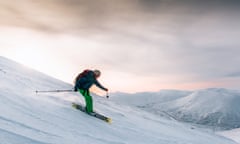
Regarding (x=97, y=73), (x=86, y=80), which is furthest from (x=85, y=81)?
(x=97, y=73)

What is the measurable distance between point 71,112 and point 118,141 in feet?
11.9

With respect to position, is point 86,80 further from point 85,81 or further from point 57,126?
point 57,126

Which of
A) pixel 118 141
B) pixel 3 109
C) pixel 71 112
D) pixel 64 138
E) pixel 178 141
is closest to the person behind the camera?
pixel 64 138

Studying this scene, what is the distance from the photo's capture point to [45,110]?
16.1 meters

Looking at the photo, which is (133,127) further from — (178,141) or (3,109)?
(3,109)

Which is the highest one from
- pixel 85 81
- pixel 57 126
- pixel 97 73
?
pixel 97 73

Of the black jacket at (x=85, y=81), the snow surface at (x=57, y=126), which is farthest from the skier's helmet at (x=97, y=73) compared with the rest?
the snow surface at (x=57, y=126)

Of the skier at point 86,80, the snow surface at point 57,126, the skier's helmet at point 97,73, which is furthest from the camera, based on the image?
the skier's helmet at point 97,73

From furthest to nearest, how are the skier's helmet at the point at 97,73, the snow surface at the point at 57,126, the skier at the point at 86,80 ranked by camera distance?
the skier's helmet at the point at 97,73 < the skier at the point at 86,80 < the snow surface at the point at 57,126

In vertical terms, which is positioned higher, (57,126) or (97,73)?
(97,73)

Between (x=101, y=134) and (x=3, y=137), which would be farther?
(x=101, y=134)

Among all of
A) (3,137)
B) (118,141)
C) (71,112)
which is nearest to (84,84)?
(71,112)

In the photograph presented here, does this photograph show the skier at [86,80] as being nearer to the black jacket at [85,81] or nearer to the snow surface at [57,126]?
the black jacket at [85,81]

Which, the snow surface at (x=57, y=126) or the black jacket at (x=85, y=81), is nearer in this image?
the snow surface at (x=57, y=126)
